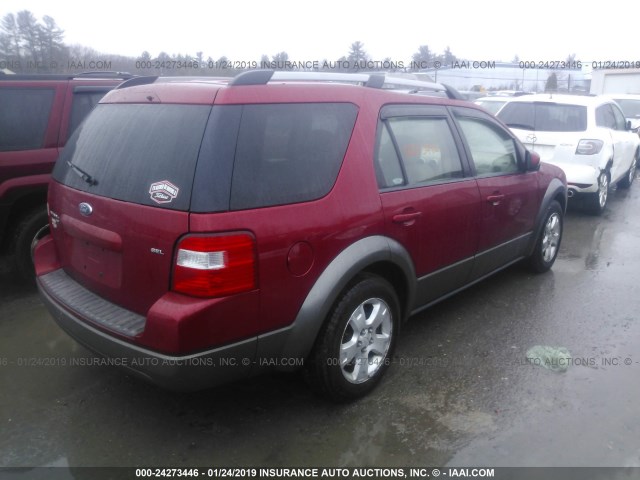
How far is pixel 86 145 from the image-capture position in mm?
2957

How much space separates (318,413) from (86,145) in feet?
6.58

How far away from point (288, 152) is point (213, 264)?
27.7 inches

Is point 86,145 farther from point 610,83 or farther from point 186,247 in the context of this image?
point 610,83

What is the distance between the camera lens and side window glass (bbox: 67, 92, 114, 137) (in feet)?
16.0

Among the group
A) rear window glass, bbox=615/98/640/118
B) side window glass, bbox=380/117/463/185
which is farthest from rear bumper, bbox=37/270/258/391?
rear window glass, bbox=615/98/640/118

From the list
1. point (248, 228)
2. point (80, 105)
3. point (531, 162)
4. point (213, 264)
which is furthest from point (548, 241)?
point (80, 105)

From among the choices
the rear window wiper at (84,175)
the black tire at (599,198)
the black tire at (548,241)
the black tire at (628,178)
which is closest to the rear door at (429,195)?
the black tire at (548,241)

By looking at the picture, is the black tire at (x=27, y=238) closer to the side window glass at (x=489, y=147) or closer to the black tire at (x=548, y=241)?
the side window glass at (x=489, y=147)

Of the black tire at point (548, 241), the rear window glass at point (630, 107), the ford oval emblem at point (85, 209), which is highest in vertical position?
the ford oval emblem at point (85, 209)

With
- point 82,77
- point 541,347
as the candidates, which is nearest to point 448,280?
point 541,347

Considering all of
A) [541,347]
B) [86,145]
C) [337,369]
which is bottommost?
[541,347]

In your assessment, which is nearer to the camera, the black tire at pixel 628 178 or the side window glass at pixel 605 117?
the side window glass at pixel 605 117

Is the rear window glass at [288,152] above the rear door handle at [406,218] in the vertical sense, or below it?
above

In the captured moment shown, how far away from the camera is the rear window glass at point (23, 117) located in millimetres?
4469
